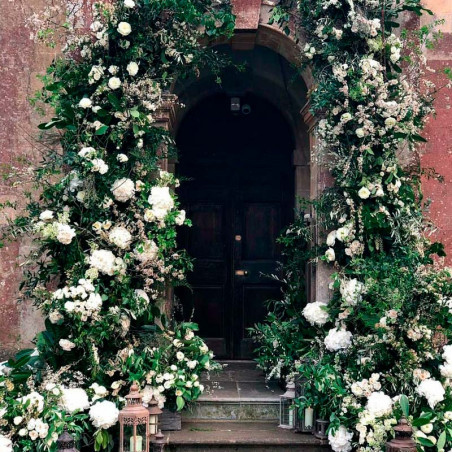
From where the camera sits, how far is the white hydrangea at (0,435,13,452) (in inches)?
177

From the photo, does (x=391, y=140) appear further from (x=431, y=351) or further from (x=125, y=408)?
(x=125, y=408)

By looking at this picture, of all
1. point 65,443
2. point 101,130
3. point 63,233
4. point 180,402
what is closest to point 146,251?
point 63,233

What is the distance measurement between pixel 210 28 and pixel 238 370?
370cm

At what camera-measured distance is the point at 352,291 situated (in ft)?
18.3

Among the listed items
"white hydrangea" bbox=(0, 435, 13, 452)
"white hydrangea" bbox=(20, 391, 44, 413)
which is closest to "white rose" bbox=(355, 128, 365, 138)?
"white hydrangea" bbox=(20, 391, 44, 413)

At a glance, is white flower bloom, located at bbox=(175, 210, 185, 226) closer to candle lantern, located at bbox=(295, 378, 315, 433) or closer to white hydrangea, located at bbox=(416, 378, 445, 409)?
candle lantern, located at bbox=(295, 378, 315, 433)

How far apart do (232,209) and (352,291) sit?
9.34 ft

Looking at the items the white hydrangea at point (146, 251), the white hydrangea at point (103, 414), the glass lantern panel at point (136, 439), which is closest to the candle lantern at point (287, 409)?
the glass lantern panel at point (136, 439)

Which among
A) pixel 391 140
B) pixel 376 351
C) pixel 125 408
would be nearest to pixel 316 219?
pixel 391 140

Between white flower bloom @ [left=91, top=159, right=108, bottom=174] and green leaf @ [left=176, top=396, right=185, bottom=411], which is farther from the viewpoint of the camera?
white flower bloom @ [left=91, top=159, right=108, bottom=174]

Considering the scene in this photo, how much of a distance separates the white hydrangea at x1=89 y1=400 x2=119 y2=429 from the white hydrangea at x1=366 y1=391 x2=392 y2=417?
188cm

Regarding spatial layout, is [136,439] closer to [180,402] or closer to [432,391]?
[180,402]

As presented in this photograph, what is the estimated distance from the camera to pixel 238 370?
7.49m

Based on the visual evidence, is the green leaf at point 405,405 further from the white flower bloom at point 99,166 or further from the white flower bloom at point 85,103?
the white flower bloom at point 85,103
